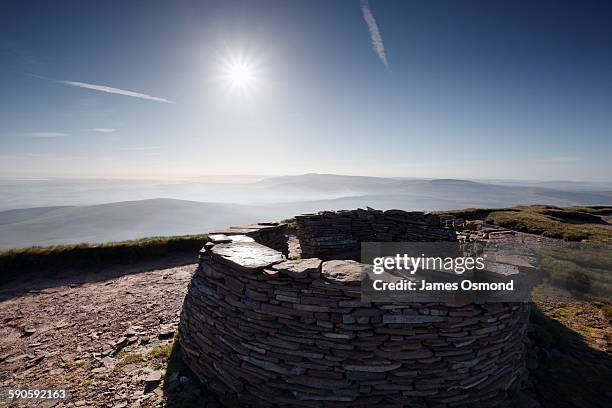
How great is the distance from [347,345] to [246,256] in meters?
2.59

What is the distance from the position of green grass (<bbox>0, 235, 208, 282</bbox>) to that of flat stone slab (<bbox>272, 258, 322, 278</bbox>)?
42.2 feet

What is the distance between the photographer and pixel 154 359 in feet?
21.9

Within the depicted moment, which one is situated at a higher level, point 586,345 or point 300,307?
point 300,307

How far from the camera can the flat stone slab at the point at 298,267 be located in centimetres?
470

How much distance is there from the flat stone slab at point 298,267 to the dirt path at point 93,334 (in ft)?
12.0

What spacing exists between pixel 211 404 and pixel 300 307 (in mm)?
2922

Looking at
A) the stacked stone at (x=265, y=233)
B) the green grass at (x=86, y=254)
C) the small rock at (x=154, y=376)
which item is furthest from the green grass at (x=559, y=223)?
the green grass at (x=86, y=254)

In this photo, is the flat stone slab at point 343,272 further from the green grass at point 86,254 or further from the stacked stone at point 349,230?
the green grass at point 86,254

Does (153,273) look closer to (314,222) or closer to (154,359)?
(154,359)

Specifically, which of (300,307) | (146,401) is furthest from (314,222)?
(146,401)

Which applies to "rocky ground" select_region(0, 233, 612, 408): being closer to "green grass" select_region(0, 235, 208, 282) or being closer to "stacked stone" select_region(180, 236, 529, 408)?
"stacked stone" select_region(180, 236, 529, 408)

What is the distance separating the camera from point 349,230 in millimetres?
11586

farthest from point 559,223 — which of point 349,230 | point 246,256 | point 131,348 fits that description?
point 131,348

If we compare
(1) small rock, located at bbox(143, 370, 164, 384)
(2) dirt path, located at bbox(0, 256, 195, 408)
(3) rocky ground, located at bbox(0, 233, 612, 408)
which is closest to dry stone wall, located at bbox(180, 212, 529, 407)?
(3) rocky ground, located at bbox(0, 233, 612, 408)
